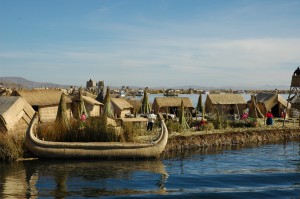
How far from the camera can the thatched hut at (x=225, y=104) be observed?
127 feet

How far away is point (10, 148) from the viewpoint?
18.8 metres

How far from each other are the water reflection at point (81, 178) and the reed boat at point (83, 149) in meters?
0.41

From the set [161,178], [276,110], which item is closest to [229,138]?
[161,178]

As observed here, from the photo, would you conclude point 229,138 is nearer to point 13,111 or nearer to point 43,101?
point 43,101

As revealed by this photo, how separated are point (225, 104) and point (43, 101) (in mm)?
18904

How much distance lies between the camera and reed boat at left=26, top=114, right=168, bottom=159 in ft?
62.1

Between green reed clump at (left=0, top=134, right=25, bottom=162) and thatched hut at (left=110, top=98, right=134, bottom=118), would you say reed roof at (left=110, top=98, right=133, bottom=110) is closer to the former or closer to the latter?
thatched hut at (left=110, top=98, right=134, bottom=118)

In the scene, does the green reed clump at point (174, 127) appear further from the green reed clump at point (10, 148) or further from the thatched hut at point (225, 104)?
the thatched hut at point (225, 104)

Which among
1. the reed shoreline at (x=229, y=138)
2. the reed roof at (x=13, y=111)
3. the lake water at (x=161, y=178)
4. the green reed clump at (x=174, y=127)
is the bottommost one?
the lake water at (x=161, y=178)

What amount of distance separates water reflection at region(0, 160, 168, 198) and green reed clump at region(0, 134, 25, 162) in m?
0.60

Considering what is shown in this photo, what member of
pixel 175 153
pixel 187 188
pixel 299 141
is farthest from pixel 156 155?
pixel 299 141

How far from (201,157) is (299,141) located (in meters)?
9.85

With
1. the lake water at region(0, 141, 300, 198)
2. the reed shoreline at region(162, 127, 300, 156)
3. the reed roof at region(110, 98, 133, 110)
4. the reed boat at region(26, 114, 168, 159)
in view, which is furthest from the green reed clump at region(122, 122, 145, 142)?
the reed roof at region(110, 98, 133, 110)

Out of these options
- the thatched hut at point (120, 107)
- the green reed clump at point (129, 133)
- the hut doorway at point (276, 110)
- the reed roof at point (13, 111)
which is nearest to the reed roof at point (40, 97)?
the reed roof at point (13, 111)
